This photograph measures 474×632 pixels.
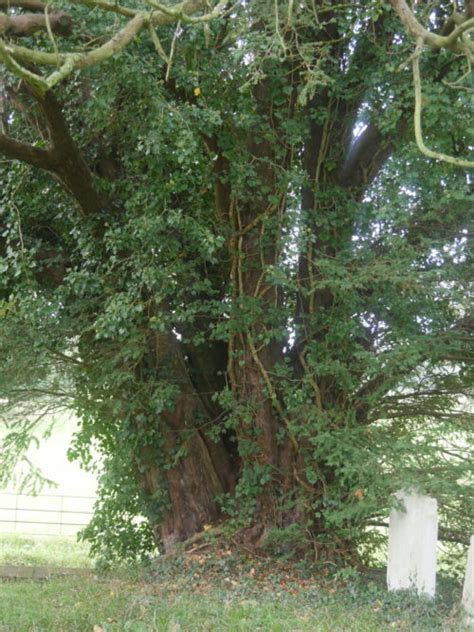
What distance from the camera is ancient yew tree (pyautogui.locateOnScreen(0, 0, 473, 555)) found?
26.8 ft

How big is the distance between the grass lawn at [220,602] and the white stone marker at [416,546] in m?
0.15

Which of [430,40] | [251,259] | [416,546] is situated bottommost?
[416,546]

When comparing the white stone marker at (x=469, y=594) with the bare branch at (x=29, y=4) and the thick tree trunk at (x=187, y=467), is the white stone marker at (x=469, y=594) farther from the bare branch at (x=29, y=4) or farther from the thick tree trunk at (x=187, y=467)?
the bare branch at (x=29, y=4)

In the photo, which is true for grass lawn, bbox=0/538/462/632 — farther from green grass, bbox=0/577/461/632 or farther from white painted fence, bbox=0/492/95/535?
white painted fence, bbox=0/492/95/535

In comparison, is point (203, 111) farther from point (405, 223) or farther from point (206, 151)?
point (405, 223)

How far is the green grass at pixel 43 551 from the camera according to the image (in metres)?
14.5

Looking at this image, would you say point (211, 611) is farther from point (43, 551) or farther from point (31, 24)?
point (43, 551)

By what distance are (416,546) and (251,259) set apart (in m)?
4.02

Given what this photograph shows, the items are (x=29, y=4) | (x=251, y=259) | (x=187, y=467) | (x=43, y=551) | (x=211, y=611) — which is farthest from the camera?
(x=43, y=551)

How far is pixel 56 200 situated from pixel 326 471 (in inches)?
194

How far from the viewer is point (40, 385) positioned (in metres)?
10.4

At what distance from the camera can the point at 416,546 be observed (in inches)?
276

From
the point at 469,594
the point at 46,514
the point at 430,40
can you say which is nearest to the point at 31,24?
the point at 430,40

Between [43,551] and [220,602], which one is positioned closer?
[220,602]
